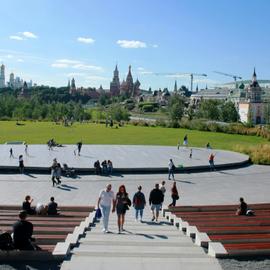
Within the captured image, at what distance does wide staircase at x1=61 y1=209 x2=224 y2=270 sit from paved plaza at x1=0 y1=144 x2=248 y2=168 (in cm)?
2262

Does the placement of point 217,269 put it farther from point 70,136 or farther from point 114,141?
point 70,136

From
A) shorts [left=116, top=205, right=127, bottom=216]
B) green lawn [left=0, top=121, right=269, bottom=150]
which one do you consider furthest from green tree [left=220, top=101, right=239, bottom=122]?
shorts [left=116, top=205, right=127, bottom=216]

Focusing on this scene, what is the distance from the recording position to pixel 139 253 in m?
8.90

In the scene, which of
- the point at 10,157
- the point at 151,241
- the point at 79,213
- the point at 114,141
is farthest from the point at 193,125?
the point at 151,241

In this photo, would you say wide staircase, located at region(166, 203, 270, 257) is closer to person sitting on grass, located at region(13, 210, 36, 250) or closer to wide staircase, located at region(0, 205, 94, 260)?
wide staircase, located at region(0, 205, 94, 260)

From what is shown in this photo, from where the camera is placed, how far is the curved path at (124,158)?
33156 mm

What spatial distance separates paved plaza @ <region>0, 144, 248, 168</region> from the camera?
34781 millimetres

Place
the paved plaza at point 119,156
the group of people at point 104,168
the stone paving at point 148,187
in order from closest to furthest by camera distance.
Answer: the stone paving at point 148,187, the group of people at point 104,168, the paved plaza at point 119,156

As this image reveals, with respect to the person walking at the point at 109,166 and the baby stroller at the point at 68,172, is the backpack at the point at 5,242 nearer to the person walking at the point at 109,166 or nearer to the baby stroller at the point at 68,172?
the baby stroller at the point at 68,172

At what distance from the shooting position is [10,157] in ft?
121

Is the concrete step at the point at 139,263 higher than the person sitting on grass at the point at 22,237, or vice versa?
the person sitting on grass at the point at 22,237

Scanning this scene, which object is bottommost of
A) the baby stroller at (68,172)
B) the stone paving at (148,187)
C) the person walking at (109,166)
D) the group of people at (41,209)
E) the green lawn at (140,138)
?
the stone paving at (148,187)

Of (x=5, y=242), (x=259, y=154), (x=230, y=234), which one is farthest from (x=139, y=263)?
(x=259, y=154)

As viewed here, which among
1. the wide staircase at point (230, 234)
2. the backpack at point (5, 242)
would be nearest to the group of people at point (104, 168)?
the wide staircase at point (230, 234)
